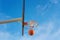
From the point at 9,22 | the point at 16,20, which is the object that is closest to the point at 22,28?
the point at 16,20

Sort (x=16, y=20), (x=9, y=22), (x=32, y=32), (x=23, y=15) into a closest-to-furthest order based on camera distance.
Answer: (x=23, y=15)
(x=32, y=32)
(x=16, y=20)
(x=9, y=22)

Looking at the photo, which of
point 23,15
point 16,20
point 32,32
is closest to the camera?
point 23,15

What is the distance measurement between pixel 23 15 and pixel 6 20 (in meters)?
11.4

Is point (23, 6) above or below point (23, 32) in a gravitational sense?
above

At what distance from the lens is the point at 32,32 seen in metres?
21.4

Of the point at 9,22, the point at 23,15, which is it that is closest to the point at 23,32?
the point at 23,15

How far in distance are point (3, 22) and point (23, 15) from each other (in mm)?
11388

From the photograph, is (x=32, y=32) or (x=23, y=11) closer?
(x=23, y=11)

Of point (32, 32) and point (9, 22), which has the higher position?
point (9, 22)

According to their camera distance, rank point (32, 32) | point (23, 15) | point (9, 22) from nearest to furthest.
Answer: point (23, 15) < point (32, 32) < point (9, 22)

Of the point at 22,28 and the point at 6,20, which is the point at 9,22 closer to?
the point at 6,20

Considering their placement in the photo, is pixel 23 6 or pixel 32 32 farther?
pixel 32 32

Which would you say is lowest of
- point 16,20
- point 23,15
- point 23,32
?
point 23,32

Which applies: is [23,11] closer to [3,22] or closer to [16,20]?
[16,20]
